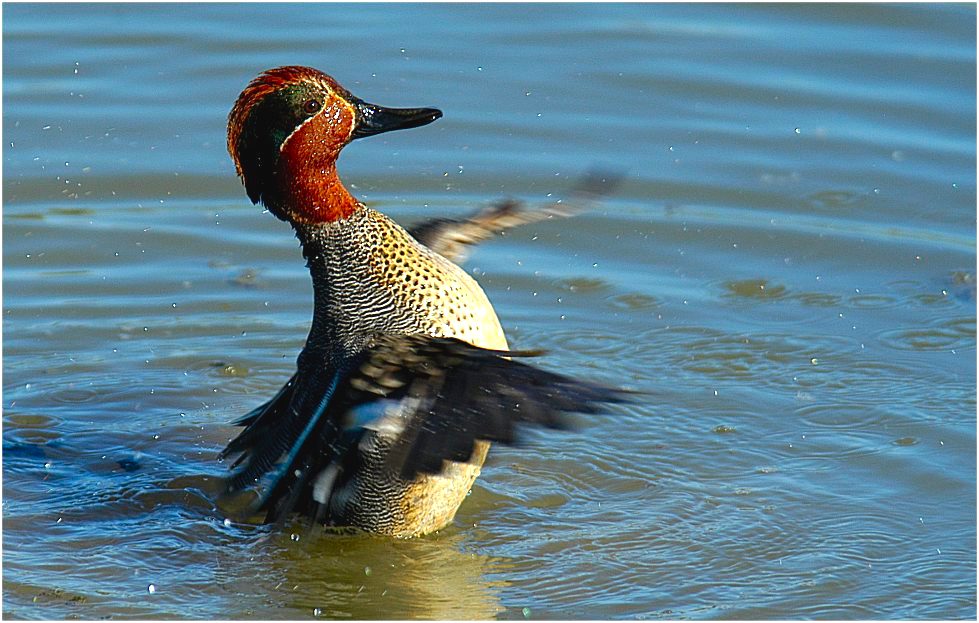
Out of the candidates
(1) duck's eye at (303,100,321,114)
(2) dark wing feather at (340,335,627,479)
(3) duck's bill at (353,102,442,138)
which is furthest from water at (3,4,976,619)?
(1) duck's eye at (303,100,321,114)

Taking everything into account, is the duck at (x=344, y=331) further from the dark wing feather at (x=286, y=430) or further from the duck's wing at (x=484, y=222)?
the duck's wing at (x=484, y=222)

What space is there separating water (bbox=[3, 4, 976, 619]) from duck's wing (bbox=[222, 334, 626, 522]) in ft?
0.49

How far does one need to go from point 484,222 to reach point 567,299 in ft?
4.52

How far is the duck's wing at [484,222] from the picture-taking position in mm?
5621

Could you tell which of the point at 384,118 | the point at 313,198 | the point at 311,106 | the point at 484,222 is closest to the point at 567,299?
the point at 484,222

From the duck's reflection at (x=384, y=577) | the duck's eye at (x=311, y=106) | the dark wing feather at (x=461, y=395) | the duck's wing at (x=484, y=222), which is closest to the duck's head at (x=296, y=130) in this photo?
the duck's eye at (x=311, y=106)

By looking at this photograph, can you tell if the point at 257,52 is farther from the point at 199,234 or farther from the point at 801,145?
the point at 801,145

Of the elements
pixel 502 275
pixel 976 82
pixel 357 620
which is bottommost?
pixel 357 620

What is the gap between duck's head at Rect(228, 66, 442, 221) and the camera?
4.85 metres

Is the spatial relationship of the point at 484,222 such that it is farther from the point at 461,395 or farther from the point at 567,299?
the point at 461,395

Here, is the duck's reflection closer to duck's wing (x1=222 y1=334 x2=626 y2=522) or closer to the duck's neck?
duck's wing (x1=222 y1=334 x2=626 y2=522)

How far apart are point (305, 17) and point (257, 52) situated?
56cm

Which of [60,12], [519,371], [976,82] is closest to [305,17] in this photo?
[60,12]

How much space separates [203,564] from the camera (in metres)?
5.14
